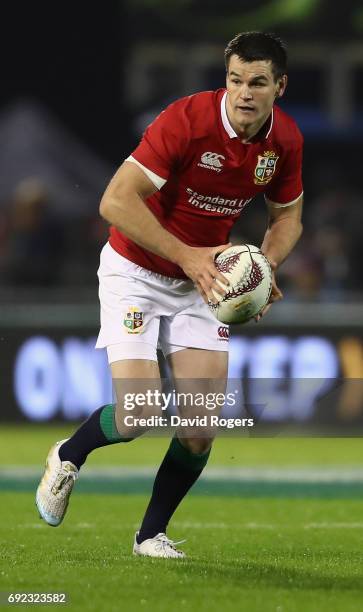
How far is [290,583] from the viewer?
20.6 ft

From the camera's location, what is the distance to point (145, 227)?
6.67 metres

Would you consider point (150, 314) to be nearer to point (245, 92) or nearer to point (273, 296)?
point (273, 296)

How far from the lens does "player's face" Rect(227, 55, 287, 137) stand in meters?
6.68

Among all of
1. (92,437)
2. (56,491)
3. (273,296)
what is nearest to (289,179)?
(273,296)

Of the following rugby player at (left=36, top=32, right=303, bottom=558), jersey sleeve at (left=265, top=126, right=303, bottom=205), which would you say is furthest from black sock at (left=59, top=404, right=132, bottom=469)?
jersey sleeve at (left=265, top=126, right=303, bottom=205)

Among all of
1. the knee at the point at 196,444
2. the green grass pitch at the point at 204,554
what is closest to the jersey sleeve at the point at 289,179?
the knee at the point at 196,444

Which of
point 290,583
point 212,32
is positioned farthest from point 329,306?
point 212,32

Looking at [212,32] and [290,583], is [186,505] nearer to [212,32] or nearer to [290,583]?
[290,583]

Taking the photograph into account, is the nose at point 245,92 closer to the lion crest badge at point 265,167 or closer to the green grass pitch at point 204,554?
the lion crest badge at point 265,167

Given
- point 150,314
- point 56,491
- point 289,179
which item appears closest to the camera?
point 56,491

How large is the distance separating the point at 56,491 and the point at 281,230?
1.65 m

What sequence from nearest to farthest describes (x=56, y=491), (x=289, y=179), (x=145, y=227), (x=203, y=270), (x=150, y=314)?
(x=203, y=270) → (x=145, y=227) → (x=56, y=491) → (x=150, y=314) → (x=289, y=179)

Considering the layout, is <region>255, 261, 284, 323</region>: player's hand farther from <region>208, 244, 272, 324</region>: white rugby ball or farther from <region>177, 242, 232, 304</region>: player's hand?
<region>177, 242, 232, 304</region>: player's hand

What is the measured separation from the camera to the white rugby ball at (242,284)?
656 cm
